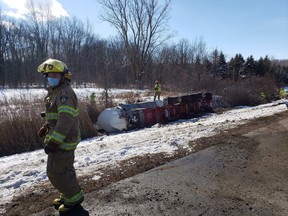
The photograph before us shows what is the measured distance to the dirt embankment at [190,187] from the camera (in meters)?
3.79

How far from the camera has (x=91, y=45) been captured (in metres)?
75.2

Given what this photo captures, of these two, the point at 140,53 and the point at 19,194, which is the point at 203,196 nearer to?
the point at 19,194

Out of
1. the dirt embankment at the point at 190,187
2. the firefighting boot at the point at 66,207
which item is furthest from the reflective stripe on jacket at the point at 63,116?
the dirt embankment at the point at 190,187

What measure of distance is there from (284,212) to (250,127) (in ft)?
21.0

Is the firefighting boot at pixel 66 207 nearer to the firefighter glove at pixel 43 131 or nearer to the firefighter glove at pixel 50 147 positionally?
the firefighter glove at pixel 50 147

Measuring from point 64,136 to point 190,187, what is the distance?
2317mm

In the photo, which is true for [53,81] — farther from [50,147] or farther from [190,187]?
[190,187]

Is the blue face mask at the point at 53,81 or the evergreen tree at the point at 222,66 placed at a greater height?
the evergreen tree at the point at 222,66

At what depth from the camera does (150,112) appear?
44.7 feet

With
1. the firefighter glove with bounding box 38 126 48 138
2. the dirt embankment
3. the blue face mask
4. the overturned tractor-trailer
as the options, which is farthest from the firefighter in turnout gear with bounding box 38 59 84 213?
the overturned tractor-trailer

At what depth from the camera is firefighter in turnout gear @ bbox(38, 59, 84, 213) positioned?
Answer: 3354 millimetres

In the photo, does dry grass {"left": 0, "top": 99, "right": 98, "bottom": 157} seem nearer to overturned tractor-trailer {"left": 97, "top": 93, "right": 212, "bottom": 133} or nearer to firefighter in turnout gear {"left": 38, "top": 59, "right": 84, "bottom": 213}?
overturned tractor-trailer {"left": 97, "top": 93, "right": 212, "bottom": 133}

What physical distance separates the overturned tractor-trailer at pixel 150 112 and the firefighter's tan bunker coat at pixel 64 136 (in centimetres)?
837

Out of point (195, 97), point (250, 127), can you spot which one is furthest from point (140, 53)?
point (250, 127)
